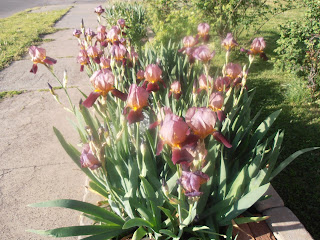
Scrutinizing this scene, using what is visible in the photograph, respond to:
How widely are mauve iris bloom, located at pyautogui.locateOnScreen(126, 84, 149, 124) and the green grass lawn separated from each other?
167cm

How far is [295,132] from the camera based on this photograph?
10.3 ft

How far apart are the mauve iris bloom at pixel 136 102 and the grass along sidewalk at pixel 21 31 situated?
4869 millimetres

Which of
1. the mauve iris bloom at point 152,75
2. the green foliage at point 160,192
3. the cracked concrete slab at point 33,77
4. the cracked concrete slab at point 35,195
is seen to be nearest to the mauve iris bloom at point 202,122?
the green foliage at point 160,192

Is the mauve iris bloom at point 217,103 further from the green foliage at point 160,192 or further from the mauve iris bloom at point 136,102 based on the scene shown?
the mauve iris bloom at point 136,102

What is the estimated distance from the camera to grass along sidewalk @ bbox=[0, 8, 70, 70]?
19.7 ft

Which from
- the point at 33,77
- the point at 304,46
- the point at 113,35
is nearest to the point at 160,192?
the point at 113,35

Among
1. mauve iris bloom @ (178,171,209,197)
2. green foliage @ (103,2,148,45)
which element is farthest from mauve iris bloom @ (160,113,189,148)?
green foliage @ (103,2,148,45)

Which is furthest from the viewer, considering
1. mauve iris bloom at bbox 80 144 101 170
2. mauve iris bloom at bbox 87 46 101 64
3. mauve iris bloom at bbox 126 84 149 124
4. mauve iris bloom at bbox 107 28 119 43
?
mauve iris bloom at bbox 107 28 119 43

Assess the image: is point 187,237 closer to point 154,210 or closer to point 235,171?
point 154,210

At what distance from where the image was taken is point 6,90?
438cm

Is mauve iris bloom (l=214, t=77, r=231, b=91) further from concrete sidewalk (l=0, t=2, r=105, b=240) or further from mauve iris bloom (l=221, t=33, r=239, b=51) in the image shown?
concrete sidewalk (l=0, t=2, r=105, b=240)

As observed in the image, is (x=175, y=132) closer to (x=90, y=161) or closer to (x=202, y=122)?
(x=202, y=122)

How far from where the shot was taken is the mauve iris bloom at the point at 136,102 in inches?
56.1

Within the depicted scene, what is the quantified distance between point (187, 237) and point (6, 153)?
7.69ft
